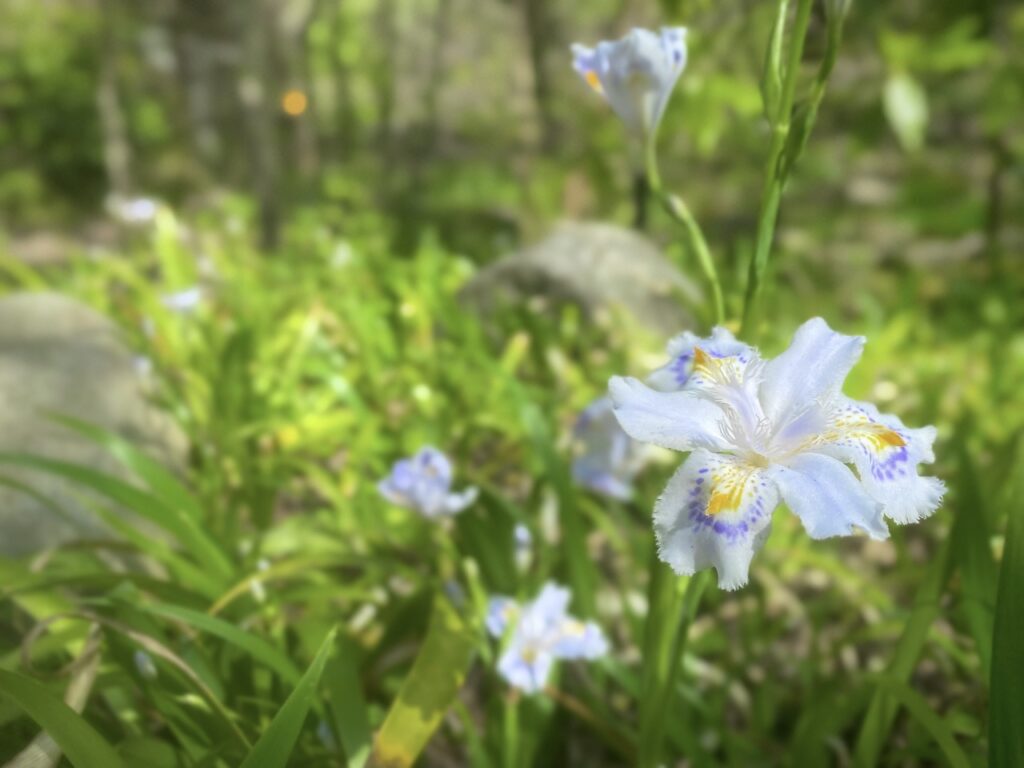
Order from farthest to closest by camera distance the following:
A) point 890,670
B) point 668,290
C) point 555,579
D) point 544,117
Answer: point 544,117 < point 668,290 < point 555,579 < point 890,670

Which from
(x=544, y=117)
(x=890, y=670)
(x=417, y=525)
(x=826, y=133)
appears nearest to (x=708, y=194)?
(x=826, y=133)

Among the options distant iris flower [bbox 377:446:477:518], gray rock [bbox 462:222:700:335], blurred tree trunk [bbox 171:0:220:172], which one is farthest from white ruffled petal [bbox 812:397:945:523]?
blurred tree trunk [bbox 171:0:220:172]

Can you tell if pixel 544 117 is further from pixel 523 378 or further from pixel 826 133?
pixel 826 133

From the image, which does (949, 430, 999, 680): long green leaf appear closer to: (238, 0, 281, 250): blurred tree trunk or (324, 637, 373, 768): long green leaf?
(324, 637, 373, 768): long green leaf

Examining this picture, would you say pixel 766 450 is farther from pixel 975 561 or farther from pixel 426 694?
pixel 426 694

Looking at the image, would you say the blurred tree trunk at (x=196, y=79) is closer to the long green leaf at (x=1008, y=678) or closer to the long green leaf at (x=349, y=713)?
the long green leaf at (x=349, y=713)

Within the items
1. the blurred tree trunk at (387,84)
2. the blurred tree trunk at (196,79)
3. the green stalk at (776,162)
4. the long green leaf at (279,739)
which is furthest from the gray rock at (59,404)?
the blurred tree trunk at (196,79)

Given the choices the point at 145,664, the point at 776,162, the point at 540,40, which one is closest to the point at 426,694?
the point at 145,664
